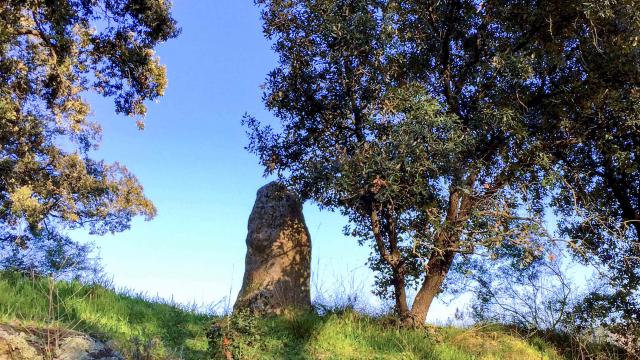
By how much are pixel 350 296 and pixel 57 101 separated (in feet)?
37.2

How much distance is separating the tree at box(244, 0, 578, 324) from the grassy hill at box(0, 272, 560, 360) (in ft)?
4.91

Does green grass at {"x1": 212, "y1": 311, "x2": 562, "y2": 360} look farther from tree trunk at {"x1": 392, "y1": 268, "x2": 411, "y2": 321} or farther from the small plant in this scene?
tree trunk at {"x1": 392, "y1": 268, "x2": 411, "y2": 321}

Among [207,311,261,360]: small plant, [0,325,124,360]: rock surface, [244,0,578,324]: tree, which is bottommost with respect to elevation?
[0,325,124,360]: rock surface

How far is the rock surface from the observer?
17.8 ft

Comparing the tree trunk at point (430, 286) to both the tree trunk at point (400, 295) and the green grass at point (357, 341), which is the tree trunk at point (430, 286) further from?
the green grass at point (357, 341)

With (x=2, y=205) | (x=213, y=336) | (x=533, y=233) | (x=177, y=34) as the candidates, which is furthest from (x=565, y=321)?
(x=2, y=205)

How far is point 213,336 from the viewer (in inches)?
292

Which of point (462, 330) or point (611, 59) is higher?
point (611, 59)

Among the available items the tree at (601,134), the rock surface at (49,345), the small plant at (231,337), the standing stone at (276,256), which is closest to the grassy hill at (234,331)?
Result: the small plant at (231,337)

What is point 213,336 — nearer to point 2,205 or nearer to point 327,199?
point 327,199

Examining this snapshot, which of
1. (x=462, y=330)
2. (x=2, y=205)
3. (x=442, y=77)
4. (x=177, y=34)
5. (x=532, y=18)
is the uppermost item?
(x=177, y=34)

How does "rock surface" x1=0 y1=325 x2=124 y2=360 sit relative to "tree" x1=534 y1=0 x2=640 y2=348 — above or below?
below

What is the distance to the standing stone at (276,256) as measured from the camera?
11.8 meters

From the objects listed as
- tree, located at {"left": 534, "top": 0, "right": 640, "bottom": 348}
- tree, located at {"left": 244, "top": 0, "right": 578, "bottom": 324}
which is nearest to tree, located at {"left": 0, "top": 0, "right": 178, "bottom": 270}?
tree, located at {"left": 244, "top": 0, "right": 578, "bottom": 324}
